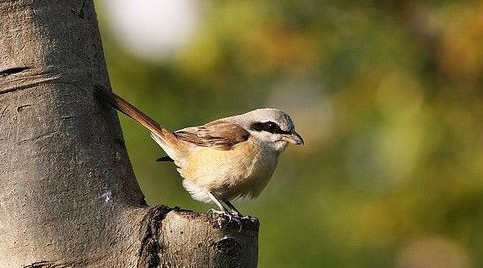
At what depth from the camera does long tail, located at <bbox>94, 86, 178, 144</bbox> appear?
7.74ft

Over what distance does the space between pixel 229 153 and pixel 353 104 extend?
3.09ft

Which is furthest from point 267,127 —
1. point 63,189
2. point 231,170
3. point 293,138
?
point 63,189

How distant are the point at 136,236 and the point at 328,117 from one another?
3.05 metres

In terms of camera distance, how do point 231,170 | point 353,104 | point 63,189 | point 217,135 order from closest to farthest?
1. point 63,189
2. point 231,170
3. point 217,135
4. point 353,104

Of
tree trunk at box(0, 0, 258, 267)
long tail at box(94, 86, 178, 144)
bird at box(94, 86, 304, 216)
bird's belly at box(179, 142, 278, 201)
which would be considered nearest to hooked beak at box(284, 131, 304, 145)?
bird at box(94, 86, 304, 216)

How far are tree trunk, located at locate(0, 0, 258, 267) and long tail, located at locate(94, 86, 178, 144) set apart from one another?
84mm

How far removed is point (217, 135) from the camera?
4172 mm

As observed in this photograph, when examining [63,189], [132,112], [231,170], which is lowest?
[231,170]

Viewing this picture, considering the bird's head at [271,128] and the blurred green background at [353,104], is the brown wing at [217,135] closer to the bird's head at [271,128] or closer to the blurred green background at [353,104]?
the bird's head at [271,128]

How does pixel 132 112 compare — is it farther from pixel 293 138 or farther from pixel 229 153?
pixel 293 138

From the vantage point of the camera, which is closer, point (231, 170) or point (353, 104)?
point (231, 170)

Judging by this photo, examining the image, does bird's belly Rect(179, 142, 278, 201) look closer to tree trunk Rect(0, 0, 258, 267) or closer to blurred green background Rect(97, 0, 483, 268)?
blurred green background Rect(97, 0, 483, 268)

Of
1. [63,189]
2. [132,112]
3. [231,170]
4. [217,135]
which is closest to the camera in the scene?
[63,189]

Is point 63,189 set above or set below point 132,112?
below
